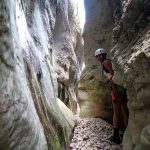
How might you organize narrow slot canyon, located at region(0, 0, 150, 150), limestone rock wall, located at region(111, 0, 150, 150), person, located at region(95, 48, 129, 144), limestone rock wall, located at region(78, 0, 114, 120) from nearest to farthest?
1. narrow slot canyon, located at region(0, 0, 150, 150)
2. limestone rock wall, located at region(111, 0, 150, 150)
3. person, located at region(95, 48, 129, 144)
4. limestone rock wall, located at region(78, 0, 114, 120)

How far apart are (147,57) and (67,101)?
7568 mm

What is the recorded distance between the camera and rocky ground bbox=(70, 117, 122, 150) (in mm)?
6422

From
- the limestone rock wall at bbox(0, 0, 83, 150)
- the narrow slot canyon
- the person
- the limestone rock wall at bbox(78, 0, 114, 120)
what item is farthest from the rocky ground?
the limestone rock wall at bbox(0, 0, 83, 150)

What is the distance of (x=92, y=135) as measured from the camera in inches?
293

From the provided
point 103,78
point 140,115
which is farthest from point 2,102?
point 103,78

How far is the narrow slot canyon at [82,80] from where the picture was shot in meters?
2.88

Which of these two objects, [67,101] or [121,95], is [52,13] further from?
[121,95]

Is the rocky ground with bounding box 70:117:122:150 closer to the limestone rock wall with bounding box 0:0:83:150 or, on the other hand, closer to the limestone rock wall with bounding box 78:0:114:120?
the limestone rock wall with bounding box 78:0:114:120

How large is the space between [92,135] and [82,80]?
2.44 m

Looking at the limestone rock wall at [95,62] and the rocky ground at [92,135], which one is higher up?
the limestone rock wall at [95,62]

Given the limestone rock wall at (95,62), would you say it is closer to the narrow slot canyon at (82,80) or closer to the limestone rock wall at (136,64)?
the narrow slot canyon at (82,80)

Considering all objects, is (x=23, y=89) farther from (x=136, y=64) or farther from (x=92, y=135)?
(x=92, y=135)

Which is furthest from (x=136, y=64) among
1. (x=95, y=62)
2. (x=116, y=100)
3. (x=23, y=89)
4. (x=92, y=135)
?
(x=95, y=62)

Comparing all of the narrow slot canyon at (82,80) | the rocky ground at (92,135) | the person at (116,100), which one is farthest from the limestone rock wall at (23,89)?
the person at (116,100)
